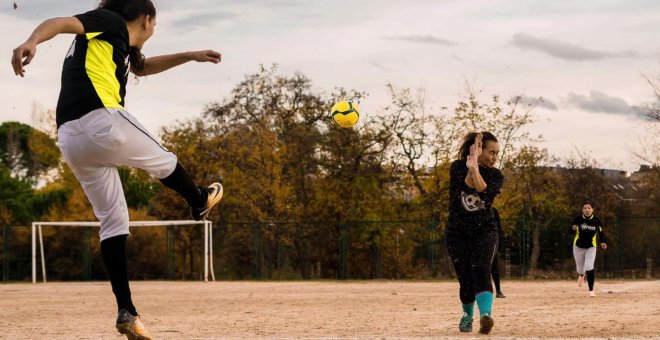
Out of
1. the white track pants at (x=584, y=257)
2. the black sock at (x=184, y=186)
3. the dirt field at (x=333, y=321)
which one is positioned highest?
the black sock at (x=184, y=186)

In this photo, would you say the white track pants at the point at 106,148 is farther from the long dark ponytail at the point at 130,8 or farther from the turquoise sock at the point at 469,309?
the turquoise sock at the point at 469,309

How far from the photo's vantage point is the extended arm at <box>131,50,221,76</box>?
6461mm

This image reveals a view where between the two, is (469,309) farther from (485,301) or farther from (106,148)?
(106,148)

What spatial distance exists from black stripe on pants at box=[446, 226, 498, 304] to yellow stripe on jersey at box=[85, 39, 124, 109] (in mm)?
3535

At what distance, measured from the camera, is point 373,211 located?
128 ft

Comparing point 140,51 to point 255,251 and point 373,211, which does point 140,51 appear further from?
point 373,211

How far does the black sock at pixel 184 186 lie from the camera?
590cm

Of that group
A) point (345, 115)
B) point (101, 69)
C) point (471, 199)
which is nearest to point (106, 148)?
point (101, 69)

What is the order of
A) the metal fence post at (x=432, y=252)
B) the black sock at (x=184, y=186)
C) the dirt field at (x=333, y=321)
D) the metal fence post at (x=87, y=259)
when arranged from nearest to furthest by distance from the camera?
the black sock at (x=184, y=186) < the dirt field at (x=333, y=321) < the metal fence post at (x=432, y=252) < the metal fence post at (x=87, y=259)

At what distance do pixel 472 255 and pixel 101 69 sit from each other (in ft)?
12.5

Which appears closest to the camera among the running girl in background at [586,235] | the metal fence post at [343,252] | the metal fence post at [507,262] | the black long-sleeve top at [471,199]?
the black long-sleeve top at [471,199]

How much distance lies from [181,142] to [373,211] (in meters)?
10.1

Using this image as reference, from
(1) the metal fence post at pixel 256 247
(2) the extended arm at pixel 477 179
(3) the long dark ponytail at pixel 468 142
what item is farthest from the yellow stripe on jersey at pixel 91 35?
(1) the metal fence post at pixel 256 247

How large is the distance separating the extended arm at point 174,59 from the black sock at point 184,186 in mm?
865
